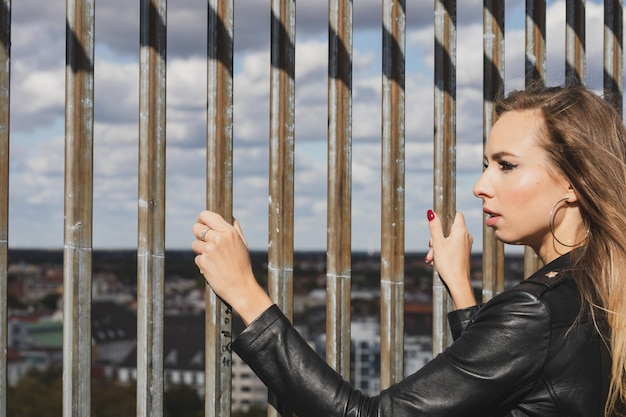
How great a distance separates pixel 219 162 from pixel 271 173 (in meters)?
0.14

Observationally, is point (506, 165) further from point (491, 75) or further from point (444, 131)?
point (491, 75)

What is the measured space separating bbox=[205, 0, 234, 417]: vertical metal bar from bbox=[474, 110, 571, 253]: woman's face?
0.60 meters

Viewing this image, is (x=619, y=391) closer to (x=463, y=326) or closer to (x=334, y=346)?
(x=463, y=326)

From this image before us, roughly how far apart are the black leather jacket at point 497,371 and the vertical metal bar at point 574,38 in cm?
140

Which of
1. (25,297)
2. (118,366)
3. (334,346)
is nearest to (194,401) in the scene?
(118,366)

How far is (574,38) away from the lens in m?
2.79

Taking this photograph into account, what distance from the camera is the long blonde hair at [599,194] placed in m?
1.54

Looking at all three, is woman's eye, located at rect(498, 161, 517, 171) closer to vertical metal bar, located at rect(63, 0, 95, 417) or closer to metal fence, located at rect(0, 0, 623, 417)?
metal fence, located at rect(0, 0, 623, 417)

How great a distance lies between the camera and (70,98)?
1876 mm

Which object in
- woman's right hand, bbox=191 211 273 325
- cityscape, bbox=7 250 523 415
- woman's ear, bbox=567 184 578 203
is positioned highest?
woman's ear, bbox=567 184 578 203

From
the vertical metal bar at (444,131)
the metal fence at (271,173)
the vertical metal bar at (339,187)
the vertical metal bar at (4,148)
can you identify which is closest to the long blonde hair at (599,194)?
the metal fence at (271,173)

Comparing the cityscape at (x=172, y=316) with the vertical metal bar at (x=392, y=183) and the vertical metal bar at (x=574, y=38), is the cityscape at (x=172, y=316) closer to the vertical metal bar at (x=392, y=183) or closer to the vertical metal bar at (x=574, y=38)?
the vertical metal bar at (x=574, y=38)

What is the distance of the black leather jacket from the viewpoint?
1.47m

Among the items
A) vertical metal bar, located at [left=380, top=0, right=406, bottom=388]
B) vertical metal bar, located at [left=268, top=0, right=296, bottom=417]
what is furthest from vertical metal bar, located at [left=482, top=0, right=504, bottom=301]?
vertical metal bar, located at [left=268, top=0, right=296, bottom=417]
